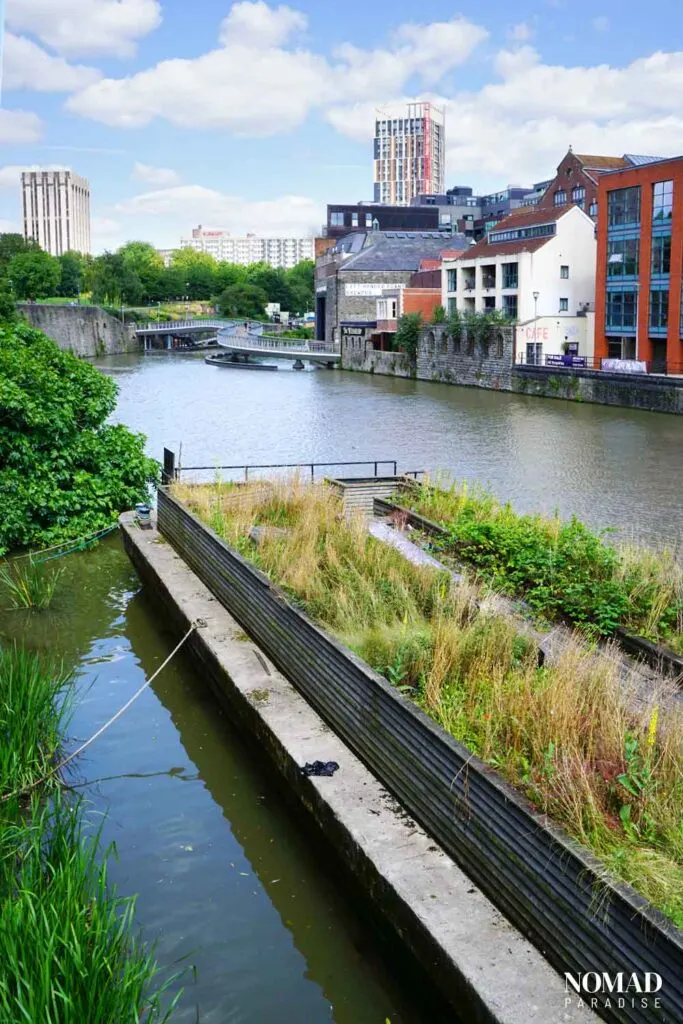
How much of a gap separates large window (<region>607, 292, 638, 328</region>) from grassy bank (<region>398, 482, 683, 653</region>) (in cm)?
3702

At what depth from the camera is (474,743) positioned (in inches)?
266

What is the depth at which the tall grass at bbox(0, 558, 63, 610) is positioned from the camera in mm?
13430

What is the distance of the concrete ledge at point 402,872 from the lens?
487 centimetres

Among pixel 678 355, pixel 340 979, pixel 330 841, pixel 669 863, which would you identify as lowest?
pixel 340 979

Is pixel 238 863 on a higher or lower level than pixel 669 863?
lower

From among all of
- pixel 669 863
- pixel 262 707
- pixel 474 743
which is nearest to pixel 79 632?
pixel 262 707

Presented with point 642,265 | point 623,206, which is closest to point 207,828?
point 642,265

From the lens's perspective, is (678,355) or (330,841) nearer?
(330,841)

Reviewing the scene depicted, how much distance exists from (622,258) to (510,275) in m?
10.4

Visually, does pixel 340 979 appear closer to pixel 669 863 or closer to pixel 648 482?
pixel 669 863

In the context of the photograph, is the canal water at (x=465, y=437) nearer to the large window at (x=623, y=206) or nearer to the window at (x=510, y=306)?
the window at (x=510, y=306)

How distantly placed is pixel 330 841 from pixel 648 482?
21843 millimetres

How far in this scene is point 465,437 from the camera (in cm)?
3603

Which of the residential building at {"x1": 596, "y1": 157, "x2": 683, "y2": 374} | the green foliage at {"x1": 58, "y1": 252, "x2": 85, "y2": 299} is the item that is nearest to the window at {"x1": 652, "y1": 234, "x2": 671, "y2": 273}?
the residential building at {"x1": 596, "y1": 157, "x2": 683, "y2": 374}
